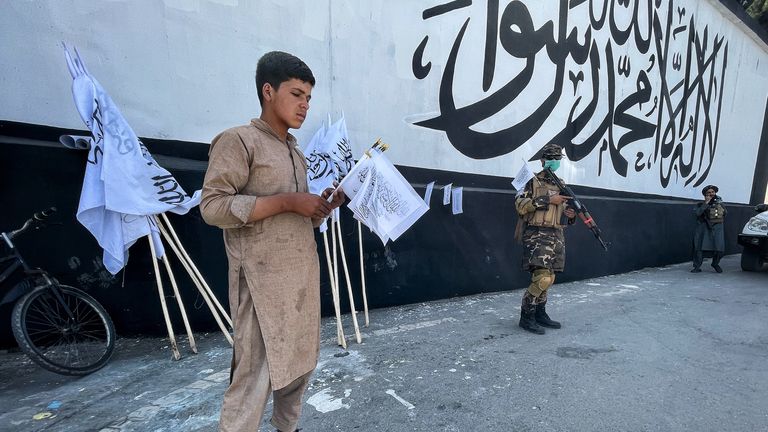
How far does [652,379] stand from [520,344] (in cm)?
93

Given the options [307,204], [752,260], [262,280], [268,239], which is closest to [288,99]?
[307,204]

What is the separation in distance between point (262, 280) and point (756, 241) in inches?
339

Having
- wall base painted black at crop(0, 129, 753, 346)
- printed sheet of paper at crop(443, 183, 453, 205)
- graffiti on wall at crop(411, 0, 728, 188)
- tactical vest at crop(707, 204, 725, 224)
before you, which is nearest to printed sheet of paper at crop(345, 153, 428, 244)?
wall base painted black at crop(0, 129, 753, 346)

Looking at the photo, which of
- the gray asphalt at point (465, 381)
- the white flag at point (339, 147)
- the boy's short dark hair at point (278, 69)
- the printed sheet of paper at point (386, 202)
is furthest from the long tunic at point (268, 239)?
the white flag at point (339, 147)

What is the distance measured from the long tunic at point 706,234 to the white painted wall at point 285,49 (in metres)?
2.24

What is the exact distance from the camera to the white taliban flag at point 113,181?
2.50 m

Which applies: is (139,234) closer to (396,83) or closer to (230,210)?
(230,210)

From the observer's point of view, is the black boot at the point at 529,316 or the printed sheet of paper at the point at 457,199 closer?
the black boot at the point at 529,316

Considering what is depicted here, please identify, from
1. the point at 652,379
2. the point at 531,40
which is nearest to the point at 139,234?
the point at 652,379

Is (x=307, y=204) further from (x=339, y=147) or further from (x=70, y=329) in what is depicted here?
(x=70, y=329)

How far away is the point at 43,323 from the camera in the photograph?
2.60 meters

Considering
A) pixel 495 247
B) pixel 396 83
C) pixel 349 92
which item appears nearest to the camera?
pixel 349 92

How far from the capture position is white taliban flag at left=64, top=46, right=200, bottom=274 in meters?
2.50

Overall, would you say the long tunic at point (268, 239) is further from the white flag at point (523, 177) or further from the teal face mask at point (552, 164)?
the teal face mask at point (552, 164)
